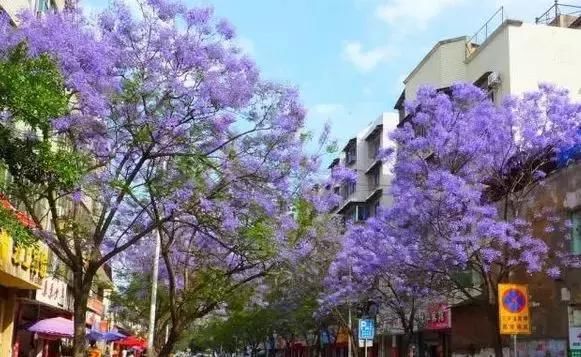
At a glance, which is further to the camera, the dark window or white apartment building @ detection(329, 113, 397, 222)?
white apartment building @ detection(329, 113, 397, 222)

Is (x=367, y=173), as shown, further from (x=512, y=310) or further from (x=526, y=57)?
(x=512, y=310)

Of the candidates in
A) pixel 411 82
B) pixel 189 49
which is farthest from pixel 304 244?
→ pixel 411 82

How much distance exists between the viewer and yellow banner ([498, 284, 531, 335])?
17922mm

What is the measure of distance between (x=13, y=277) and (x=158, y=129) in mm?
5443

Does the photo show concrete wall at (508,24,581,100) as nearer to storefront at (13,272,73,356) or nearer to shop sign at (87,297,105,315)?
storefront at (13,272,73,356)

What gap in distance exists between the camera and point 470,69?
34969 mm

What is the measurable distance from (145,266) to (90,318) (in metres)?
13.5

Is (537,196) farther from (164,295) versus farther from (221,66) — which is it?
(164,295)

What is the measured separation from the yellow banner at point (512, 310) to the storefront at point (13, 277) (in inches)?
405

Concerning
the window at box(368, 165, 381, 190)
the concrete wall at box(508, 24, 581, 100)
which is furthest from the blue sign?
the window at box(368, 165, 381, 190)

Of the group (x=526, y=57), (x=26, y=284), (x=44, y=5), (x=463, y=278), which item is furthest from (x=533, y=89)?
(x=26, y=284)

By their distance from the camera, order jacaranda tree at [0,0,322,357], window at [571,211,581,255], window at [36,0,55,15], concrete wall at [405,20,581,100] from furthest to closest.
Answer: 1. concrete wall at [405,20,581,100]
2. window at [36,0,55,15]
3. window at [571,211,581,255]
4. jacaranda tree at [0,0,322,357]

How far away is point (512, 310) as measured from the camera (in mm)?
18219

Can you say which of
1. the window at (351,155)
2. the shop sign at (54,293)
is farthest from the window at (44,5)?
the window at (351,155)
